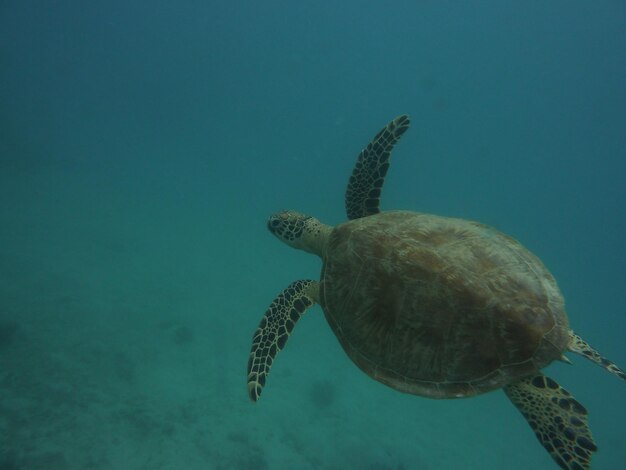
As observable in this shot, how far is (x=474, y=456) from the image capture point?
1736 cm

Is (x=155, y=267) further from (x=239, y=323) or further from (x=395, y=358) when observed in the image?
(x=395, y=358)

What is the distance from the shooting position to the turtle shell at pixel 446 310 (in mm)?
3223

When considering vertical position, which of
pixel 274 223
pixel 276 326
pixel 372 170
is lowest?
pixel 276 326

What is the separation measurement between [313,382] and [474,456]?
368 inches

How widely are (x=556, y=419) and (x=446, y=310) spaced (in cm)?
147

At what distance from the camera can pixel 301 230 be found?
634 centimetres

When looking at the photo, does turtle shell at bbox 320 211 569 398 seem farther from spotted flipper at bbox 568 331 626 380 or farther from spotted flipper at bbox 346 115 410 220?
spotted flipper at bbox 346 115 410 220

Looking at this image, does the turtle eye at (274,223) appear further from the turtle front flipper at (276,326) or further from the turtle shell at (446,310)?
the turtle shell at (446,310)

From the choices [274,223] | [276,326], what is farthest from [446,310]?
[274,223]

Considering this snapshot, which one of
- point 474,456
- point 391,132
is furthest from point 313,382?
point 391,132

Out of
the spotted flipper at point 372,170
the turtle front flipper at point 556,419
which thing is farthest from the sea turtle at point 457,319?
the spotted flipper at point 372,170

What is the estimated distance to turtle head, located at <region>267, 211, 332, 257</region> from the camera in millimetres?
6004

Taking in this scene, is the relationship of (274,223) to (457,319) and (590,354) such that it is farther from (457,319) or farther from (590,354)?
(590,354)

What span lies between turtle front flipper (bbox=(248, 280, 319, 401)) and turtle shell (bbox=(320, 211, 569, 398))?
101cm
